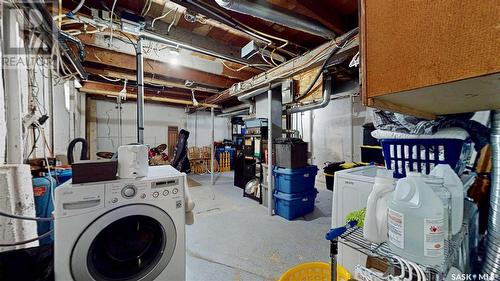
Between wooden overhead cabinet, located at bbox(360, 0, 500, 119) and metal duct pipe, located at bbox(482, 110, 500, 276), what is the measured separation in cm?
25

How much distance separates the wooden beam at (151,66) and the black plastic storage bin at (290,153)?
174 cm

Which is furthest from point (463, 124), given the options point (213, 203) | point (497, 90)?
point (213, 203)

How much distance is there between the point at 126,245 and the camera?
1.24 m

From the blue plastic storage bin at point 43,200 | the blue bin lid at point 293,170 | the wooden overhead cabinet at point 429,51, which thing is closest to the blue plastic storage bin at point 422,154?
the wooden overhead cabinet at point 429,51

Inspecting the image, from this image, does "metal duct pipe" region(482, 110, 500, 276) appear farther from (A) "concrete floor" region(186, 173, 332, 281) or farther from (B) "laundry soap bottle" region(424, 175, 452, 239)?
(A) "concrete floor" region(186, 173, 332, 281)

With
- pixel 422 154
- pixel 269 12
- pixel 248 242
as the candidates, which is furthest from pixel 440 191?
pixel 248 242

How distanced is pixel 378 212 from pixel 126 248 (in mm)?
1453

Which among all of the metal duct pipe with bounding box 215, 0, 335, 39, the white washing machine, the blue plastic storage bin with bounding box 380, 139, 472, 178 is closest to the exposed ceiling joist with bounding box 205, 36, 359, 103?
the metal duct pipe with bounding box 215, 0, 335, 39

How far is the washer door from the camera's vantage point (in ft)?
3.48

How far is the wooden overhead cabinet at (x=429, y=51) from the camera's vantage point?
0.38m

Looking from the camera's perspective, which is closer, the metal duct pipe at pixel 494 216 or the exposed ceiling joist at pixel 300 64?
the metal duct pipe at pixel 494 216

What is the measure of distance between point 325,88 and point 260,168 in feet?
5.85

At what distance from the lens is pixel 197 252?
198 cm

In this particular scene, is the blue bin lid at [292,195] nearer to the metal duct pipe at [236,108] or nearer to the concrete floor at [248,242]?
the concrete floor at [248,242]
